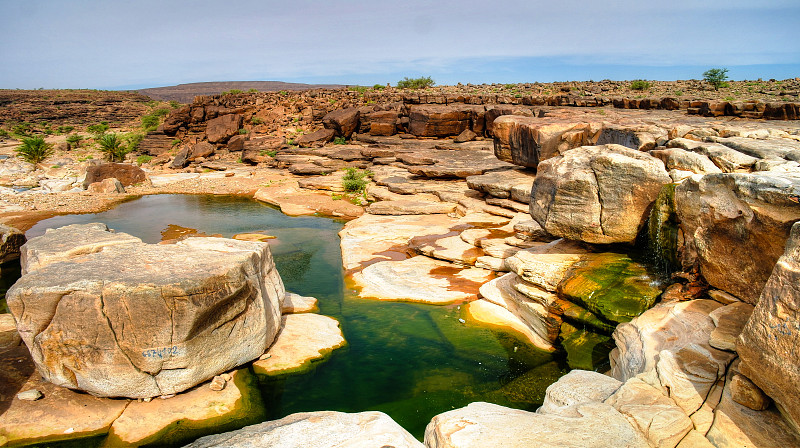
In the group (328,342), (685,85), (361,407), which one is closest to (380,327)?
(328,342)

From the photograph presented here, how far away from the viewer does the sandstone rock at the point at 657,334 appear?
548 cm

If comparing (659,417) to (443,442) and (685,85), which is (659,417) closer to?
(443,442)

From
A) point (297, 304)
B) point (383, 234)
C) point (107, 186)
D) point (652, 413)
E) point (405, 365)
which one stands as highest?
point (652, 413)

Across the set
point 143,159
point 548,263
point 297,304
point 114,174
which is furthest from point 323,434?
point 143,159

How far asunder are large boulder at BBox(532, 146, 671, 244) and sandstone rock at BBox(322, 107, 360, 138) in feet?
74.2

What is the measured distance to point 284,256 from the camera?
12.2m

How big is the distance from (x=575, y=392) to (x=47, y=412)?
5926 mm

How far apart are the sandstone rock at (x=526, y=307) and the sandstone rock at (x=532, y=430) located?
9.99 ft

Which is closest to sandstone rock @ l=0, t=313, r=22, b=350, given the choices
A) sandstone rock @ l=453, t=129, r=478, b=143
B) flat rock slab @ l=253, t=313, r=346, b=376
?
flat rock slab @ l=253, t=313, r=346, b=376

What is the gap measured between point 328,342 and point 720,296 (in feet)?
17.9

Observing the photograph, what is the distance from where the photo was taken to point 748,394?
4.22 meters

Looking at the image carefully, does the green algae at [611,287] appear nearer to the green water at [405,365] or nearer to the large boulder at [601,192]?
the large boulder at [601,192]

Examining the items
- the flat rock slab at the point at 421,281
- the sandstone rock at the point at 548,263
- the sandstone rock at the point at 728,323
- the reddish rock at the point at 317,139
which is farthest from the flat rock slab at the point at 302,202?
the sandstone rock at the point at 728,323

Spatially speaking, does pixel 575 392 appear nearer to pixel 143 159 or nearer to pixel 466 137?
pixel 466 137
